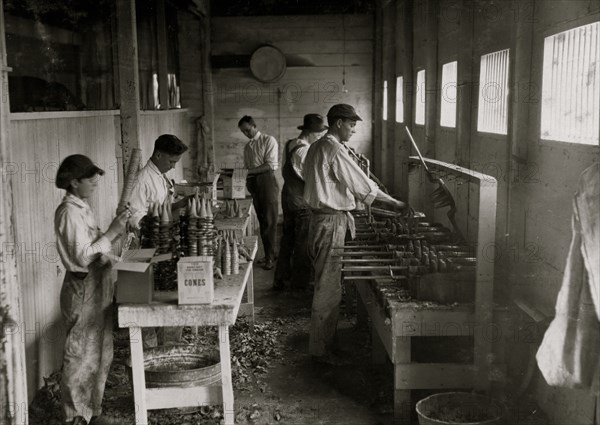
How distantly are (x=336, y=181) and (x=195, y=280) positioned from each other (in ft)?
6.99

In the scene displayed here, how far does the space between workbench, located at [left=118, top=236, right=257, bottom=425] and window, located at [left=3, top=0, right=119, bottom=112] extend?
1993mm

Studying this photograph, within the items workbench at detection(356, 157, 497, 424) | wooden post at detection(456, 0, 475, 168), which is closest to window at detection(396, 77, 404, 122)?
wooden post at detection(456, 0, 475, 168)

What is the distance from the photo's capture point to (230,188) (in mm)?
8188

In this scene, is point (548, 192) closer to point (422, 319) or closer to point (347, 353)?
point (422, 319)

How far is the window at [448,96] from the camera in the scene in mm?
7516

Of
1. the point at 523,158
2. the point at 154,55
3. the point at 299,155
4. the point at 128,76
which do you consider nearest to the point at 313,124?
the point at 299,155

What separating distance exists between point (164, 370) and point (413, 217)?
266cm

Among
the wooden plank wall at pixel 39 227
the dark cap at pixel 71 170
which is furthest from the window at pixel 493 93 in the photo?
the wooden plank wall at pixel 39 227

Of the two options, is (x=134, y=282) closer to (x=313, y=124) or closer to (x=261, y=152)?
(x=313, y=124)

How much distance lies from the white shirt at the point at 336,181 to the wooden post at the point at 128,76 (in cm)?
214

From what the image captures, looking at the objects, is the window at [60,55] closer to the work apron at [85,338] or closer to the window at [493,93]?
the work apron at [85,338]

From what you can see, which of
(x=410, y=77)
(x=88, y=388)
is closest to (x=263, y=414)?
(x=88, y=388)

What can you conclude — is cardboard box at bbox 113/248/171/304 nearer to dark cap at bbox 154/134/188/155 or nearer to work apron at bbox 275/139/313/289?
dark cap at bbox 154/134/188/155

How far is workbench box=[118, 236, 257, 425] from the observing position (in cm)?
414
